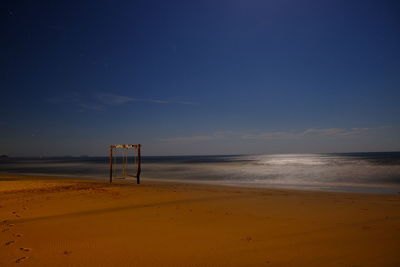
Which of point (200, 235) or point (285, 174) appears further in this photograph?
point (285, 174)

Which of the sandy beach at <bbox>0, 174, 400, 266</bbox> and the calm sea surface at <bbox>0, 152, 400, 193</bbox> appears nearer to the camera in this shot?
the sandy beach at <bbox>0, 174, 400, 266</bbox>

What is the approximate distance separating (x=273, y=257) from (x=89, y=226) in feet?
16.1

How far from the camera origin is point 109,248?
16.8 feet

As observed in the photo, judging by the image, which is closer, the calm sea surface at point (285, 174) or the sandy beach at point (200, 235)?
the sandy beach at point (200, 235)

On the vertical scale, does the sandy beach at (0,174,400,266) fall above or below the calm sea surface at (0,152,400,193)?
above

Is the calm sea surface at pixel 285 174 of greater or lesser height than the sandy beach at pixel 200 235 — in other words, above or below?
below

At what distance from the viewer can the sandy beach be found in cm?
452

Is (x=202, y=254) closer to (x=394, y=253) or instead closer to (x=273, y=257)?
(x=273, y=257)

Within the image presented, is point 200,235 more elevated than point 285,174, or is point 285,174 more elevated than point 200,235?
point 200,235

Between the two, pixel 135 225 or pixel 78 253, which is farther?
pixel 135 225

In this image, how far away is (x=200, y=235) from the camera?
5938 mm

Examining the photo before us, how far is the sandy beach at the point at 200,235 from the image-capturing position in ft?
14.8

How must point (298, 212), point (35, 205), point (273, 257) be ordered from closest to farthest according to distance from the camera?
point (273, 257), point (298, 212), point (35, 205)

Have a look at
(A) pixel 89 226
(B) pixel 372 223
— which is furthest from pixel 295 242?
(A) pixel 89 226
